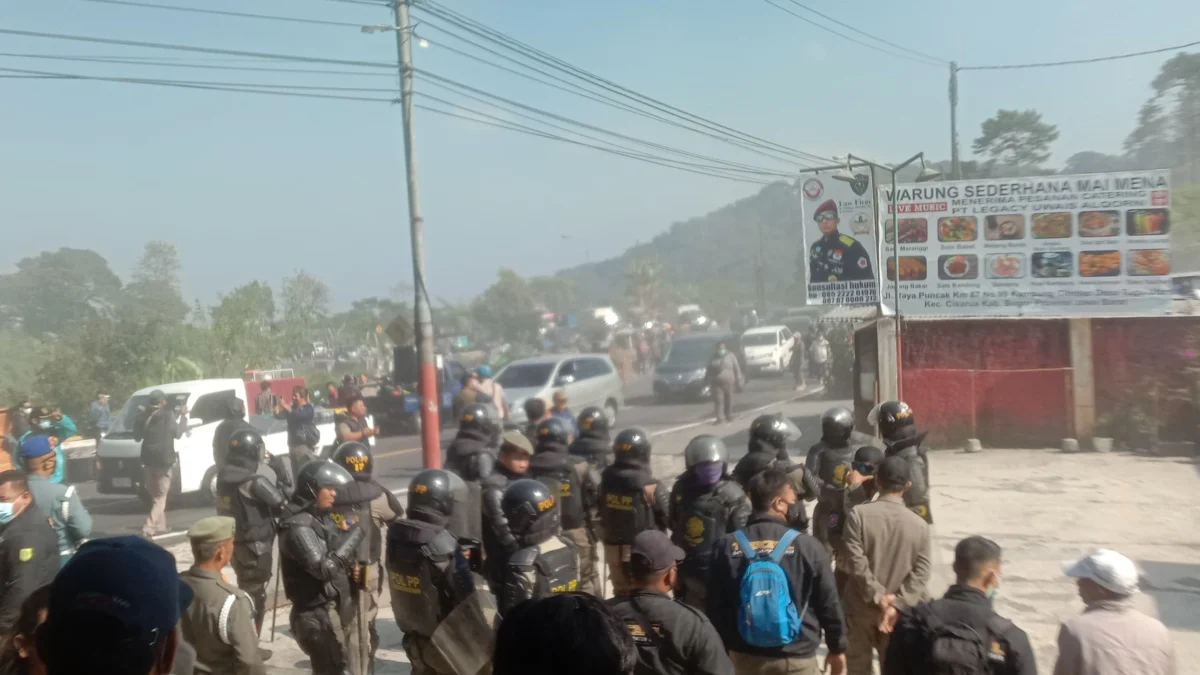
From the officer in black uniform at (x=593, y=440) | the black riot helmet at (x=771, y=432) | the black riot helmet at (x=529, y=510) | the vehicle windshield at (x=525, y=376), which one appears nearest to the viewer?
the black riot helmet at (x=529, y=510)

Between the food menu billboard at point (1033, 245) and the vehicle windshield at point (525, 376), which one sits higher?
the food menu billboard at point (1033, 245)

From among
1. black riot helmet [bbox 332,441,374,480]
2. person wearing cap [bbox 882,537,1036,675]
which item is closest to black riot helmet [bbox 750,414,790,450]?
black riot helmet [bbox 332,441,374,480]

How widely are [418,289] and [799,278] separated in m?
88.0

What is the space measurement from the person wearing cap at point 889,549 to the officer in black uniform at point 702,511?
0.70 metres

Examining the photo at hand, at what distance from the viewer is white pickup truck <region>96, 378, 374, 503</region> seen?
1374cm

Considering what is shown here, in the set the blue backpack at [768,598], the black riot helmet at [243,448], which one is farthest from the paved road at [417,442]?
the blue backpack at [768,598]

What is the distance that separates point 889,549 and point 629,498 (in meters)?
2.04

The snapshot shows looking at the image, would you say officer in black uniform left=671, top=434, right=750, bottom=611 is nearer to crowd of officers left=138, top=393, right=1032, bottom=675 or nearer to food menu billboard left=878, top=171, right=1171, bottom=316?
crowd of officers left=138, top=393, right=1032, bottom=675

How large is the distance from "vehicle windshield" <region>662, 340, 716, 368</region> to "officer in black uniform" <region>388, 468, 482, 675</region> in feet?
75.0

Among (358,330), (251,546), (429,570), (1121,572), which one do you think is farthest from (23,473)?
(358,330)

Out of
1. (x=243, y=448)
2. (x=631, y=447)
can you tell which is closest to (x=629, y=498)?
(x=631, y=447)

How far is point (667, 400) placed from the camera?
27578mm

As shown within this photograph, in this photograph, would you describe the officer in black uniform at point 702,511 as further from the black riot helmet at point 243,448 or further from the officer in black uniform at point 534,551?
the black riot helmet at point 243,448

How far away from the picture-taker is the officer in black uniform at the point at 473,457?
723 centimetres
